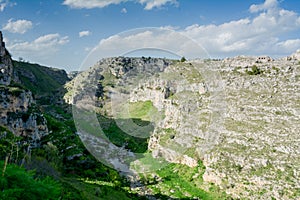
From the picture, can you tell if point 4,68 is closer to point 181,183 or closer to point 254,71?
point 181,183

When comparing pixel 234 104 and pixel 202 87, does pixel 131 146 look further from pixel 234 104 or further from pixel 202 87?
pixel 234 104

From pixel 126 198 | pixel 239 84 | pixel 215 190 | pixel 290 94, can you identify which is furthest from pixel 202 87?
pixel 126 198

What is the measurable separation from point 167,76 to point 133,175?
3482 centimetres

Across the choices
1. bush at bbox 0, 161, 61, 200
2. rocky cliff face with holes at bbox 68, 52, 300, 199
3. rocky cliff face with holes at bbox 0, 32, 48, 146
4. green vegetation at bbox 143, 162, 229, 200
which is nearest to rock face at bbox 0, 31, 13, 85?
rocky cliff face with holes at bbox 0, 32, 48, 146

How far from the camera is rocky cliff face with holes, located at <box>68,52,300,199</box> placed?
116 feet

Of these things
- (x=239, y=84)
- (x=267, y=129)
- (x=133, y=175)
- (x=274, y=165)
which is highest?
(x=239, y=84)

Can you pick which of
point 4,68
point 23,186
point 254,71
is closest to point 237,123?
point 254,71

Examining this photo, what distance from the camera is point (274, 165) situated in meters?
35.7

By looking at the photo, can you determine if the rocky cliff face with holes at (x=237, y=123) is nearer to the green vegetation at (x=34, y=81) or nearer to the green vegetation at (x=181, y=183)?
the green vegetation at (x=181, y=183)

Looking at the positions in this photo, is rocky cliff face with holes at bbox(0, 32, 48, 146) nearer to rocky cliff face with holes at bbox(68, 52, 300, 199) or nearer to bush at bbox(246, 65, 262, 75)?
rocky cliff face with holes at bbox(68, 52, 300, 199)

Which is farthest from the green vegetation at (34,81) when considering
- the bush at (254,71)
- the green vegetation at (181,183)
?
the bush at (254,71)

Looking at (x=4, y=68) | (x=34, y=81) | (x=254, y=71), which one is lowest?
(x=4, y=68)

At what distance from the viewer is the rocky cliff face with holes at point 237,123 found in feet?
116

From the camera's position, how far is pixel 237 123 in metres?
46.4
